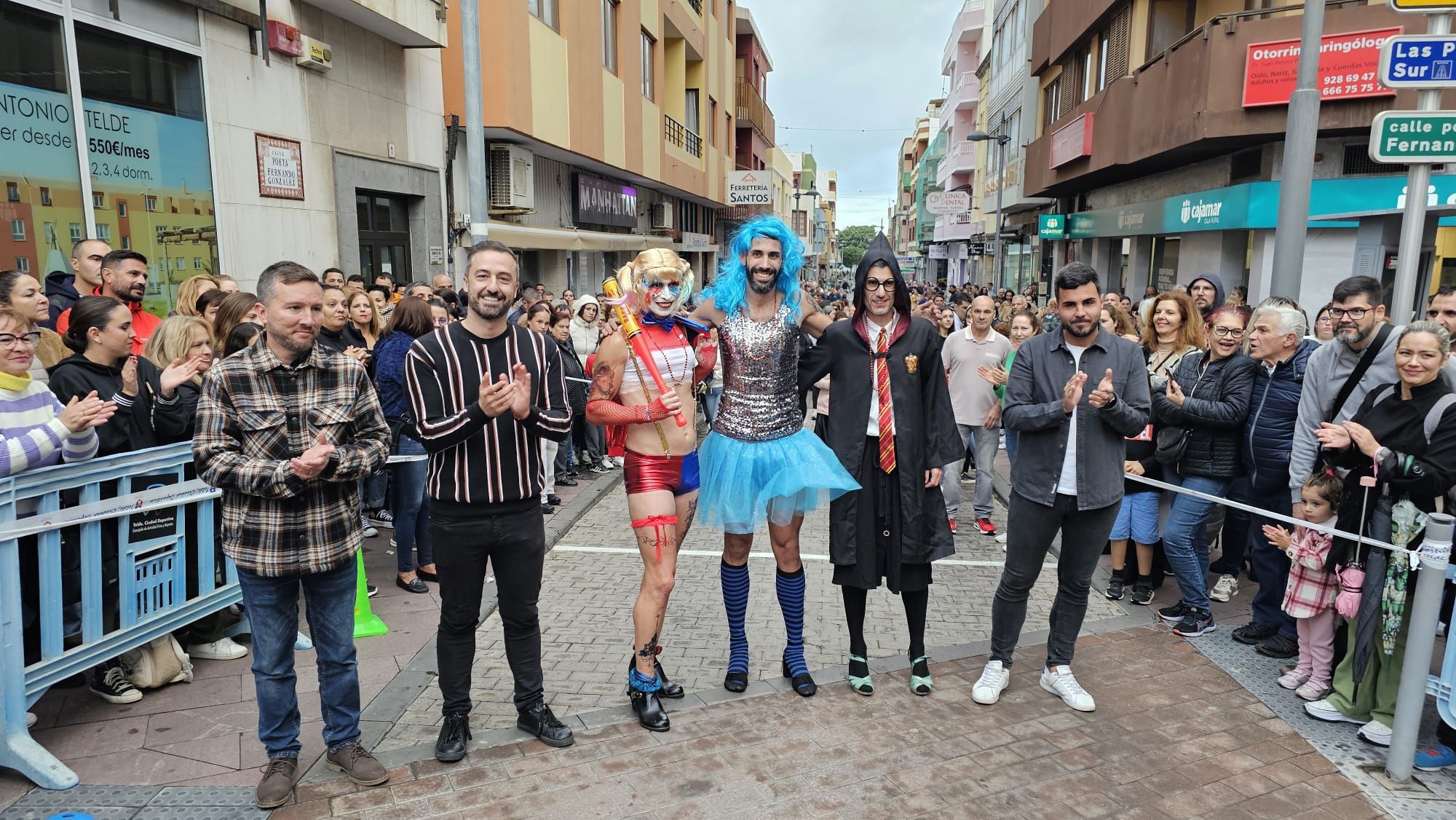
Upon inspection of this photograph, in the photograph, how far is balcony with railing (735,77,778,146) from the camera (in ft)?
134

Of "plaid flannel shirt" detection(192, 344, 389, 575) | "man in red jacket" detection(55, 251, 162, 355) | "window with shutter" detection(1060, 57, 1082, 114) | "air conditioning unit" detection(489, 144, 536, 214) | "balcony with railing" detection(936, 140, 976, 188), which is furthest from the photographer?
"balcony with railing" detection(936, 140, 976, 188)

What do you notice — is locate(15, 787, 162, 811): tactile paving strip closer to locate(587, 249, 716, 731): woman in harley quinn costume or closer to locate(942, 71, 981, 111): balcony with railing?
locate(587, 249, 716, 731): woman in harley quinn costume

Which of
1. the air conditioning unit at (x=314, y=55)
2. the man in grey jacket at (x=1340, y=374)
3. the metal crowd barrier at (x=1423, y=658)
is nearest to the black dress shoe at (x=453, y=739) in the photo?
the metal crowd barrier at (x=1423, y=658)

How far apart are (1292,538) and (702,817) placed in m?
3.37

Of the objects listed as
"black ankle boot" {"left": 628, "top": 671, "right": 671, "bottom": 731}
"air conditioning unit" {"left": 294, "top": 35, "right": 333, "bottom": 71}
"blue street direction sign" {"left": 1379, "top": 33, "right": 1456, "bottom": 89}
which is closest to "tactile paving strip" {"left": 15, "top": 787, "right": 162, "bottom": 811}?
"black ankle boot" {"left": 628, "top": 671, "right": 671, "bottom": 731}

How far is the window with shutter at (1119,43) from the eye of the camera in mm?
19656

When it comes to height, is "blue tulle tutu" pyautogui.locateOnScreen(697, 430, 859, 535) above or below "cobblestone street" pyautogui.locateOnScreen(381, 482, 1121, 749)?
above

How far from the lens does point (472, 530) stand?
3.56m

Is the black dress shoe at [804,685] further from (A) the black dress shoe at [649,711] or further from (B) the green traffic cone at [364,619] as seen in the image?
(B) the green traffic cone at [364,619]

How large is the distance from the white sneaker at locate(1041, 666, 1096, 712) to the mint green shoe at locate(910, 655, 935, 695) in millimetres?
576

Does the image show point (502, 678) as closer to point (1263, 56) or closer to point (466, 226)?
point (466, 226)

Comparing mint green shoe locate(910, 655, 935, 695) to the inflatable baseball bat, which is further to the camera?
mint green shoe locate(910, 655, 935, 695)

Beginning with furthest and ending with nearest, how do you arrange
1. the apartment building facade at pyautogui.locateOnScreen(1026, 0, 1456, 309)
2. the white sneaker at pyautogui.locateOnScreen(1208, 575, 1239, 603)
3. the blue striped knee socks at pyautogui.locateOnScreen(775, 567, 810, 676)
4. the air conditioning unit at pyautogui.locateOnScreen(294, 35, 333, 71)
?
1. the apartment building facade at pyautogui.locateOnScreen(1026, 0, 1456, 309)
2. the air conditioning unit at pyautogui.locateOnScreen(294, 35, 333, 71)
3. the white sneaker at pyautogui.locateOnScreen(1208, 575, 1239, 603)
4. the blue striped knee socks at pyautogui.locateOnScreen(775, 567, 810, 676)

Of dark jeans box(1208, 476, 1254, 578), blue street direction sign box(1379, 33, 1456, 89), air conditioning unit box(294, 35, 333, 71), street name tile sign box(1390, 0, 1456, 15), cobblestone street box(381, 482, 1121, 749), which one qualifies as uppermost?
air conditioning unit box(294, 35, 333, 71)
